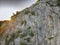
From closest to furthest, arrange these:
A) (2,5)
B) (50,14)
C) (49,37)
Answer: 1. (49,37)
2. (50,14)
3. (2,5)

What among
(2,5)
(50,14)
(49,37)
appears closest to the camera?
(49,37)

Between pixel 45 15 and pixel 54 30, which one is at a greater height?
pixel 45 15

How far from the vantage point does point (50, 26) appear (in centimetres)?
435

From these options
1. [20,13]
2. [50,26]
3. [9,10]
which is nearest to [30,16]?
[20,13]

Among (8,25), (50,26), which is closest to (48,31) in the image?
(50,26)

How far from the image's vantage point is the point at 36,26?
439 centimetres

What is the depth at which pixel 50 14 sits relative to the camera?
4.54 metres

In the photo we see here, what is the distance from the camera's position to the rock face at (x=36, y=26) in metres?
4.21

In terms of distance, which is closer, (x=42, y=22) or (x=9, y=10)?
(x=42, y=22)

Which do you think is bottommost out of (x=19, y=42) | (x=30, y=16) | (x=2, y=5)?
(x=19, y=42)

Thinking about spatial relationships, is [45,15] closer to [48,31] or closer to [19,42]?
[48,31]

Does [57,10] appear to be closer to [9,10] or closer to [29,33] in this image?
[29,33]

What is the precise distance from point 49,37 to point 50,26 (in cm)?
32

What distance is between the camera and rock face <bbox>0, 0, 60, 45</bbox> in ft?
13.8
